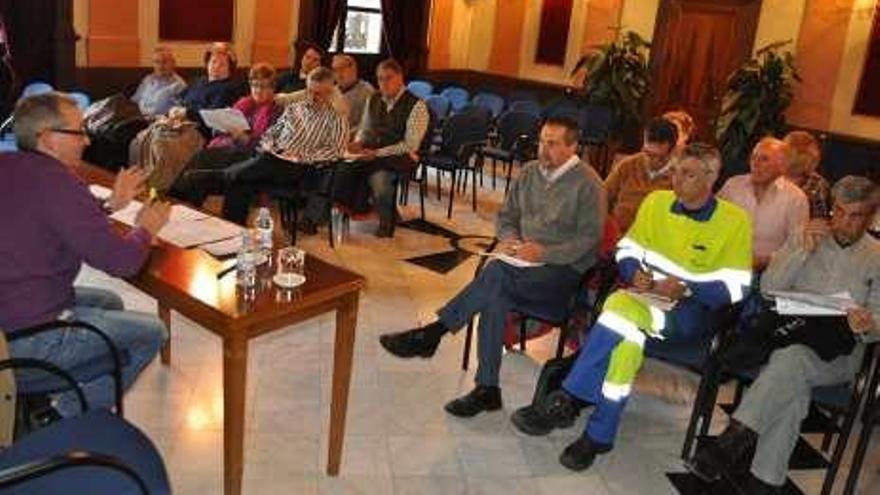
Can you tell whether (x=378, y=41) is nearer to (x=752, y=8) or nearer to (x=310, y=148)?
(x=752, y=8)

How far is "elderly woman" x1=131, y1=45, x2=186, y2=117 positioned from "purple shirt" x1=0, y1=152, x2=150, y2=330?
4.14 meters

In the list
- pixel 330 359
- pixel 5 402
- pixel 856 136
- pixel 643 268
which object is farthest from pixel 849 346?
pixel 856 136

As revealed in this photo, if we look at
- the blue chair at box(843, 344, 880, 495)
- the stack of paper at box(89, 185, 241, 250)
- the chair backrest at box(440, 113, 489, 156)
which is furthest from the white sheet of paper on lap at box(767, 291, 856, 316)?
the chair backrest at box(440, 113, 489, 156)

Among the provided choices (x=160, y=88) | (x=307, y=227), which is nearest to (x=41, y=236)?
(x=307, y=227)

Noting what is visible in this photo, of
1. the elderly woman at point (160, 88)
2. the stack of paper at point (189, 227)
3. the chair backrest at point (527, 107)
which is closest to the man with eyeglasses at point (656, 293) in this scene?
the stack of paper at point (189, 227)

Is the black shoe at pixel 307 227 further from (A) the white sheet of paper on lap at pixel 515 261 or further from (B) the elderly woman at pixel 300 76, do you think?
(A) the white sheet of paper on lap at pixel 515 261

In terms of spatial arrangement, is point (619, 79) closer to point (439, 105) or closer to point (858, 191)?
point (439, 105)

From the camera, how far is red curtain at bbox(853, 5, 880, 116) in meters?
7.14

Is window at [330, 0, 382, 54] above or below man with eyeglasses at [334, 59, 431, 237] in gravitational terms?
above

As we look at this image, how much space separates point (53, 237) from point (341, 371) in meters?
1.00

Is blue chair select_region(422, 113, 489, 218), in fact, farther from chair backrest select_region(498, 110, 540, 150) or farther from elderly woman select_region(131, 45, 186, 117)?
elderly woman select_region(131, 45, 186, 117)

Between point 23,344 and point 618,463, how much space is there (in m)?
2.16

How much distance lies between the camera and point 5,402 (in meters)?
2.00

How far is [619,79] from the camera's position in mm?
8672
